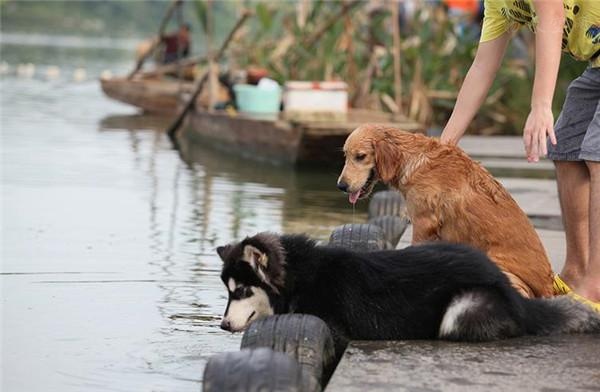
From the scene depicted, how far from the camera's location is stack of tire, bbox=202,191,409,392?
4680 millimetres

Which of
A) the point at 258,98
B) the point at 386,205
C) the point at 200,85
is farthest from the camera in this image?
the point at 200,85

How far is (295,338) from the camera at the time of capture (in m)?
5.46

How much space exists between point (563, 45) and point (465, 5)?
18449mm

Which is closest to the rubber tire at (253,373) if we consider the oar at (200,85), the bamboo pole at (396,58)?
the bamboo pole at (396,58)

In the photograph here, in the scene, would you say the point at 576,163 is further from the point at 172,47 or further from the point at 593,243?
the point at 172,47

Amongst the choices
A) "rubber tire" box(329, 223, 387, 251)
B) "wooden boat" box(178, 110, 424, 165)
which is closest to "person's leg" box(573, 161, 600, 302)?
"rubber tire" box(329, 223, 387, 251)

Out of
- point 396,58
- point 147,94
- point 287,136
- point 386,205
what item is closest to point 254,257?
point 386,205

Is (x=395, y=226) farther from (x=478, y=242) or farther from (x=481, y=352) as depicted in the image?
(x=481, y=352)

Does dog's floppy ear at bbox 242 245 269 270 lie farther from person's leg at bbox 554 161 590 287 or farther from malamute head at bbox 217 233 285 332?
person's leg at bbox 554 161 590 287

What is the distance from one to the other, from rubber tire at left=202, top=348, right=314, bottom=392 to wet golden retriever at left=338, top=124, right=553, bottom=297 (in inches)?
73.1

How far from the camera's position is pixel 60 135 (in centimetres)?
1977

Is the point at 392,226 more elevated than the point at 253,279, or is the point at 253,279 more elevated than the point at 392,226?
the point at 253,279

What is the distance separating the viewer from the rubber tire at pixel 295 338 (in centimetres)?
543

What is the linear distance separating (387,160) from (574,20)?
1.12 metres
